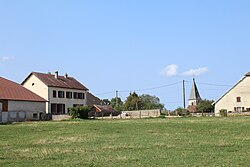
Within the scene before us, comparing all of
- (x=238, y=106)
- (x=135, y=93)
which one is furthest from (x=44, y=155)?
(x=135, y=93)

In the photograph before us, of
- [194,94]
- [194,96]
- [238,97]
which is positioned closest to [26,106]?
[238,97]

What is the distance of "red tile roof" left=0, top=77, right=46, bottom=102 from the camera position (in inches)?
2625

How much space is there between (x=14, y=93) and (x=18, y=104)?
218 centimetres

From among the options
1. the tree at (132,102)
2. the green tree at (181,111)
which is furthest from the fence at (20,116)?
the tree at (132,102)

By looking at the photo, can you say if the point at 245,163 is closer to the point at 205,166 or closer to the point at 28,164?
the point at 205,166

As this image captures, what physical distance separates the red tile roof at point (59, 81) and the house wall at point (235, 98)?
98.2 ft

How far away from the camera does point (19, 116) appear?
6819 centimetres

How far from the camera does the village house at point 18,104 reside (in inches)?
2571

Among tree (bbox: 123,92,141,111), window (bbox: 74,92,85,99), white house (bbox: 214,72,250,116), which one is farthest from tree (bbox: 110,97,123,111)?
white house (bbox: 214,72,250,116)

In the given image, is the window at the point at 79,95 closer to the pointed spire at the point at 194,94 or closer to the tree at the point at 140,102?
the tree at the point at 140,102

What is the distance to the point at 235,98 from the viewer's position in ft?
275

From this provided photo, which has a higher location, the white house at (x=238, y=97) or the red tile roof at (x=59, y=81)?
the red tile roof at (x=59, y=81)

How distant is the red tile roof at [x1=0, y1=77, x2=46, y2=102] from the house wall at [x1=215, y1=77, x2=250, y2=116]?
1443 inches

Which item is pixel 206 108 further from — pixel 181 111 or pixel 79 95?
pixel 79 95
